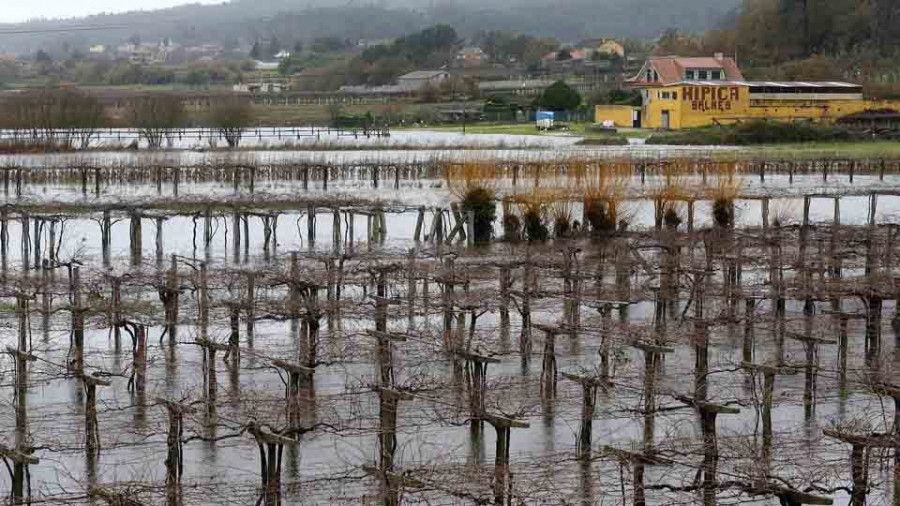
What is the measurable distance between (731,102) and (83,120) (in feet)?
126

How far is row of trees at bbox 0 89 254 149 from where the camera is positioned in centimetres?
8319

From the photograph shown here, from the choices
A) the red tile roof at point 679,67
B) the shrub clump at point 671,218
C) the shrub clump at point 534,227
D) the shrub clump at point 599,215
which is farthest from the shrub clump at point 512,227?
the red tile roof at point 679,67

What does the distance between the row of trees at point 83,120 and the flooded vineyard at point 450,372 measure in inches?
1702

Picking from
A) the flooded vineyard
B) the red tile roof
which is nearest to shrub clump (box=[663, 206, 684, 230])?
the flooded vineyard

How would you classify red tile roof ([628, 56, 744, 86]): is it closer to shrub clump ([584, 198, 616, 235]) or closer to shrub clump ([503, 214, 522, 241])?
shrub clump ([584, 198, 616, 235])

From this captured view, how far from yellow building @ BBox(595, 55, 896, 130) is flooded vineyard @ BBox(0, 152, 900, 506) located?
52204 millimetres

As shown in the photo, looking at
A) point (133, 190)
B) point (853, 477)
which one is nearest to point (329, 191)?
point (133, 190)

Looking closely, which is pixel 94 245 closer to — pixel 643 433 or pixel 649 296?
pixel 649 296

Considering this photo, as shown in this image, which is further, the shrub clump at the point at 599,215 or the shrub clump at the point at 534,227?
the shrub clump at the point at 599,215

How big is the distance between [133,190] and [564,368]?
32491 millimetres

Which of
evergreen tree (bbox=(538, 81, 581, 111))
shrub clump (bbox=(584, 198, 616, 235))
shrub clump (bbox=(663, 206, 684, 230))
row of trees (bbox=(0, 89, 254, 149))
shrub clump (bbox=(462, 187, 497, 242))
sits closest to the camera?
shrub clump (bbox=(462, 187, 497, 242))

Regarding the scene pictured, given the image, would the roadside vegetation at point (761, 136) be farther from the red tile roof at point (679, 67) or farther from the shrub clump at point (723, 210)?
the shrub clump at point (723, 210)

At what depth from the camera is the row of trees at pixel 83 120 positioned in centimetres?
8319

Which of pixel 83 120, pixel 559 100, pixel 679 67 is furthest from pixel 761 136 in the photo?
pixel 83 120
